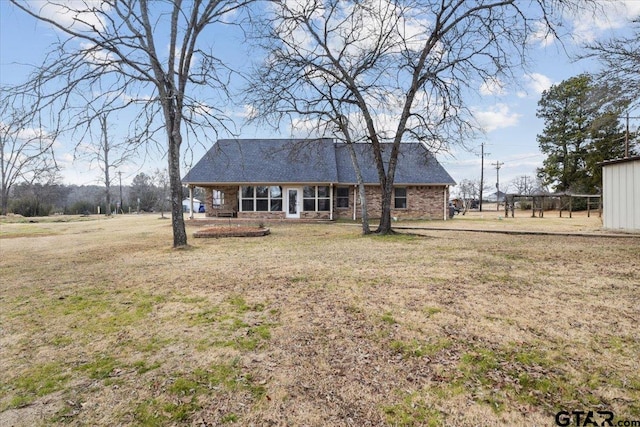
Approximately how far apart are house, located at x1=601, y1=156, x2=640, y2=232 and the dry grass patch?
7214mm

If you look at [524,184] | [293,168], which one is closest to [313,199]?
[293,168]

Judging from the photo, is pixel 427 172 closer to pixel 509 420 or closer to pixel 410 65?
pixel 410 65

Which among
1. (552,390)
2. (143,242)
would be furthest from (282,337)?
(143,242)

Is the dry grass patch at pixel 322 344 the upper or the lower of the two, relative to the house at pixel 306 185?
lower

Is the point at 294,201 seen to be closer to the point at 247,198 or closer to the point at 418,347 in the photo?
the point at 247,198

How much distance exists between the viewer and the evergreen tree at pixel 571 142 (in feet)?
101

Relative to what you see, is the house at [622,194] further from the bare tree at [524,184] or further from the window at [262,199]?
the bare tree at [524,184]

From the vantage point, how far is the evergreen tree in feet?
Result: 101

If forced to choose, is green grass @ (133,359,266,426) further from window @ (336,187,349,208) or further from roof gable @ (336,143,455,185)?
window @ (336,187,349,208)

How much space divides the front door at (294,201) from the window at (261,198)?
1.79 ft

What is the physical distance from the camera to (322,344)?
354 centimetres

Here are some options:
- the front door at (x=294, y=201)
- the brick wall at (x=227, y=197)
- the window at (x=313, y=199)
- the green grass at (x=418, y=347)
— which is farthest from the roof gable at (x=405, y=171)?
the green grass at (x=418, y=347)

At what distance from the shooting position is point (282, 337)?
3717 millimetres

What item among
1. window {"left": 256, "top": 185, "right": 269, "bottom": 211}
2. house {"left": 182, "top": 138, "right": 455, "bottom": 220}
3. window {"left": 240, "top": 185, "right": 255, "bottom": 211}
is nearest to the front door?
house {"left": 182, "top": 138, "right": 455, "bottom": 220}
